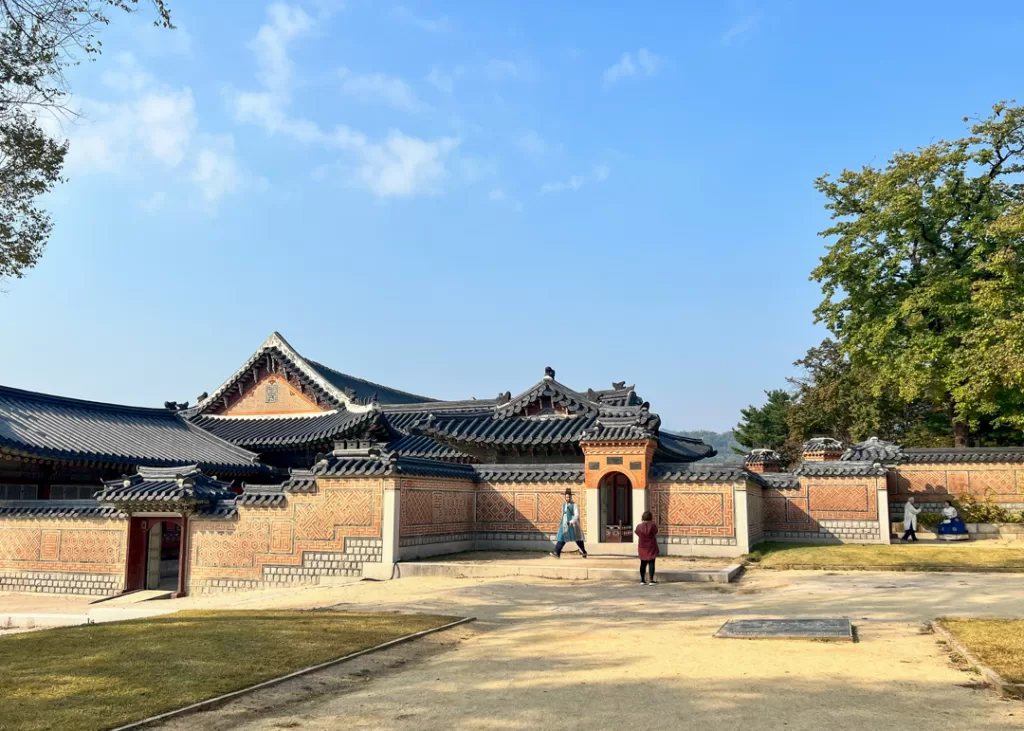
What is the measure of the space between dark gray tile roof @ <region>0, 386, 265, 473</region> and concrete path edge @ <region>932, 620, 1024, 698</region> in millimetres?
21322

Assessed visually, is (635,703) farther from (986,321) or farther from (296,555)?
(986,321)

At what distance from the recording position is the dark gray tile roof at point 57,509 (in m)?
20.1

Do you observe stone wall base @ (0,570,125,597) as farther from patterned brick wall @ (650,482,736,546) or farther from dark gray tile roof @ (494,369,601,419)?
patterned brick wall @ (650,482,736,546)

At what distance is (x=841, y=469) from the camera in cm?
2373

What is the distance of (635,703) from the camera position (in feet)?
22.2

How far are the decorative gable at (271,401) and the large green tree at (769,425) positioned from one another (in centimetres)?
3566

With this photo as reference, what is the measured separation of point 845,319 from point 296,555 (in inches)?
961

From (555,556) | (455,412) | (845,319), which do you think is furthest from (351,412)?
(845,319)

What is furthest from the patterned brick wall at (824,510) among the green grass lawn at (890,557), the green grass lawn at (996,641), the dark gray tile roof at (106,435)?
the dark gray tile roof at (106,435)

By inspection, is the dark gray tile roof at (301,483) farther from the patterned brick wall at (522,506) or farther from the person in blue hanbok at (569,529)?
the person in blue hanbok at (569,529)

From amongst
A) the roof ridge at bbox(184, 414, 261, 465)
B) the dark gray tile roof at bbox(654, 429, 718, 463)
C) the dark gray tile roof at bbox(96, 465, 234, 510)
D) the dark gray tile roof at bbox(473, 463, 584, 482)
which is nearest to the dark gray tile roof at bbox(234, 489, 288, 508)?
the dark gray tile roof at bbox(96, 465, 234, 510)

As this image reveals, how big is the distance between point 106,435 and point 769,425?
147 ft

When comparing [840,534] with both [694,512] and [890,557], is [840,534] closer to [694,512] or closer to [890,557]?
[890,557]

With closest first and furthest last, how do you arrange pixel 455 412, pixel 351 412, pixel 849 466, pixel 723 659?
pixel 723 659 → pixel 849 466 → pixel 351 412 → pixel 455 412
